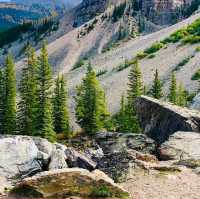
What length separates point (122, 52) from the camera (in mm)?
187000

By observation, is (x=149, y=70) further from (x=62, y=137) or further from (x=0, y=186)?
(x=0, y=186)

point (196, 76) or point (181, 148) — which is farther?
point (196, 76)

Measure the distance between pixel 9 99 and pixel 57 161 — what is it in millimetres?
→ 51626

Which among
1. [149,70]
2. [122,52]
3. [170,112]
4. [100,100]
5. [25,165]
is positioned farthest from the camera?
[122,52]

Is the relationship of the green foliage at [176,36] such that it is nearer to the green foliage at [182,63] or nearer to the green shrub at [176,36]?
the green shrub at [176,36]

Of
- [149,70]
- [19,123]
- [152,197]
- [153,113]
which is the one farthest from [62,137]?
[149,70]

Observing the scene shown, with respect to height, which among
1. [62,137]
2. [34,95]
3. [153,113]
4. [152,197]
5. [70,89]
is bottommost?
[70,89]

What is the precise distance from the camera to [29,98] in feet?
265

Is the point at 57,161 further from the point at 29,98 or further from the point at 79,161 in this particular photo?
the point at 29,98

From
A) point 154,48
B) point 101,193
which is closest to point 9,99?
point 101,193

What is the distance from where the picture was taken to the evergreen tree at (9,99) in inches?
3319

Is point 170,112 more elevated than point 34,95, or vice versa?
point 170,112

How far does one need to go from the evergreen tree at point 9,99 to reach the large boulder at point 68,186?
5638 cm

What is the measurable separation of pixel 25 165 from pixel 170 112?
55.6 ft
